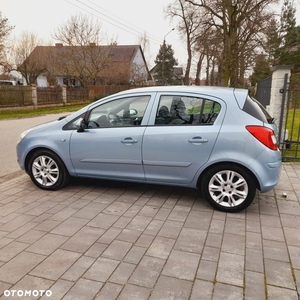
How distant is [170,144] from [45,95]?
2113 cm

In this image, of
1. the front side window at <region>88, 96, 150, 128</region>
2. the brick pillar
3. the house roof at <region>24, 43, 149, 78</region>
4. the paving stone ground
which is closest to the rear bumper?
the paving stone ground

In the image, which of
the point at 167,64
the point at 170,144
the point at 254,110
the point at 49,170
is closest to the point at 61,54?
the point at 167,64

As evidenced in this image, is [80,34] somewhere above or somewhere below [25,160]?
above

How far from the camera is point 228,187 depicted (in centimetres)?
367

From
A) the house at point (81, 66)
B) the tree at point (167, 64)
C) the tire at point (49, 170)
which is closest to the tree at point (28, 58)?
the house at point (81, 66)

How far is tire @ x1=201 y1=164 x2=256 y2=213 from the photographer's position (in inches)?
141

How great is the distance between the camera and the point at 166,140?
12.5 feet

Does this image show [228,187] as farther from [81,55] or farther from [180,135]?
[81,55]

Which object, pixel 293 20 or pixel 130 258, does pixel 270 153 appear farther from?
pixel 293 20

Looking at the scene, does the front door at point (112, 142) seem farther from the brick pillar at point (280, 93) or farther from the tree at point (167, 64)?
the tree at point (167, 64)

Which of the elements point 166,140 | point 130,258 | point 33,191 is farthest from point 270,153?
point 33,191

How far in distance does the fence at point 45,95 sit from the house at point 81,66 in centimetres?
267

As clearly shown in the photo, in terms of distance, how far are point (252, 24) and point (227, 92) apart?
16680 mm

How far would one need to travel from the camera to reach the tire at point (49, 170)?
14.5 ft
